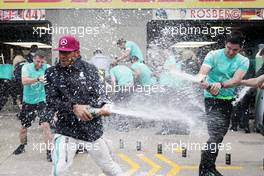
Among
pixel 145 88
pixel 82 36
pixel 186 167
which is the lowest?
pixel 186 167

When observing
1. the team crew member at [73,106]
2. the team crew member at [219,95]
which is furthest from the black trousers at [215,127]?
the team crew member at [73,106]

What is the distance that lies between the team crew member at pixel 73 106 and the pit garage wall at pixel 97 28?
6716 mm

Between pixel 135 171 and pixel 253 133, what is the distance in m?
4.37

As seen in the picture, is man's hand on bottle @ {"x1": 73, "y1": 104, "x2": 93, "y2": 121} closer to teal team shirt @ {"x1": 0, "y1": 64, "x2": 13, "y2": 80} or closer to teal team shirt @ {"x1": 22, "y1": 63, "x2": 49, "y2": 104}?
teal team shirt @ {"x1": 22, "y1": 63, "x2": 49, "y2": 104}

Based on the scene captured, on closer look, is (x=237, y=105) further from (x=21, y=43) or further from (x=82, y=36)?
(x=21, y=43)

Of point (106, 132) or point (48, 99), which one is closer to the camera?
point (48, 99)

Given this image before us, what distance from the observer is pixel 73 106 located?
436 centimetres

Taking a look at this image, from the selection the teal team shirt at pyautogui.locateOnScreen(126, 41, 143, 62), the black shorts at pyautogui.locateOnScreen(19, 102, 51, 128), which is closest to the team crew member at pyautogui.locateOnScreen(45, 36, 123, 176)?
the black shorts at pyautogui.locateOnScreen(19, 102, 51, 128)

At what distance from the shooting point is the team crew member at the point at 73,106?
4379 millimetres

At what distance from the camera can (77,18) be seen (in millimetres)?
11375

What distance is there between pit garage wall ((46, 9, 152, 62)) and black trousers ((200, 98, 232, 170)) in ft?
18.4

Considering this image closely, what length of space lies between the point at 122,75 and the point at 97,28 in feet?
7.00

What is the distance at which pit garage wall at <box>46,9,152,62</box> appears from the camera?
37.2 feet

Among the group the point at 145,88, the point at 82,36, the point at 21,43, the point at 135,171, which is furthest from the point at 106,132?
the point at 21,43
